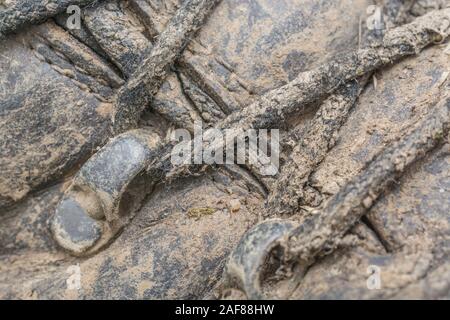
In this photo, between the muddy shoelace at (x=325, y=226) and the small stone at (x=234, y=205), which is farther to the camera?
the small stone at (x=234, y=205)

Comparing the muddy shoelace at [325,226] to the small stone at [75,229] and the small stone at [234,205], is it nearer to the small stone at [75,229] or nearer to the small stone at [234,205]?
the small stone at [234,205]

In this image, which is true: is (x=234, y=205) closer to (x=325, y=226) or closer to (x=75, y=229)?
(x=325, y=226)

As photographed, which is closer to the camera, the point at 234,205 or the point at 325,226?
the point at 325,226

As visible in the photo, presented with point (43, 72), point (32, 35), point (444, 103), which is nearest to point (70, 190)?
point (43, 72)

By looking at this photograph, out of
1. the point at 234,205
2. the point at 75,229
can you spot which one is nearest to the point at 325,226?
the point at 234,205

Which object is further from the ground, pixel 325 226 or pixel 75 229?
pixel 75 229

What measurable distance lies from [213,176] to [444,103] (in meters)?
1.14

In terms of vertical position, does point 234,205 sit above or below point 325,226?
above

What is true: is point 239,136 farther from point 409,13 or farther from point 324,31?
point 409,13

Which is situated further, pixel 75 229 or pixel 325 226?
pixel 75 229

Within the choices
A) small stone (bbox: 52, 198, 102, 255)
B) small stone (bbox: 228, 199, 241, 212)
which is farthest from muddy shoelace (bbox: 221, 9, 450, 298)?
small stone (bbox: 52, 198, 102, 255)

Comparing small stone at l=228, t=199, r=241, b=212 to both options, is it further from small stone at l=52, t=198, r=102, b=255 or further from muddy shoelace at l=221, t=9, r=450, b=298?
small stone at l=52, t=198, r=102, b=255

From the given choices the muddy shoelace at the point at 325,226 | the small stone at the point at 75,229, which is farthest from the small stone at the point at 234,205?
the small stone at the point at 75,229
